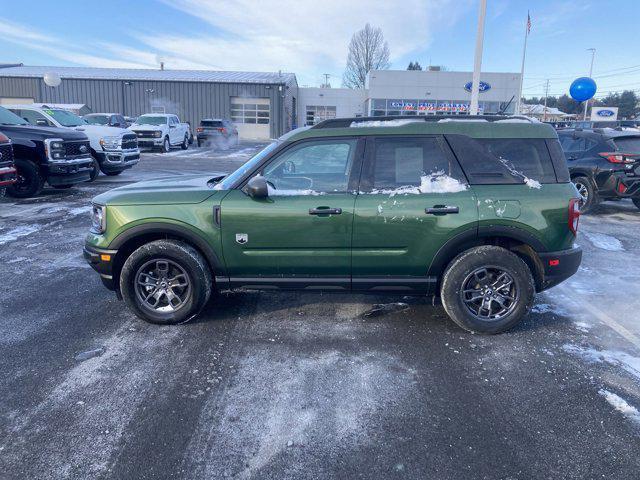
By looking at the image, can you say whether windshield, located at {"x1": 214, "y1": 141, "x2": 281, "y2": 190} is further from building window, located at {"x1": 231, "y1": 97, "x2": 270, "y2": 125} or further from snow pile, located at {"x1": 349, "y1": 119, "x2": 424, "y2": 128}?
building window, located at {"x1": 231, "y1": 97, "x2": 270, "y2": 125}

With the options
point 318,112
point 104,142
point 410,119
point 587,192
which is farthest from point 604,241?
point 318,112

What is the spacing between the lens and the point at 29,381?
11.4 feet

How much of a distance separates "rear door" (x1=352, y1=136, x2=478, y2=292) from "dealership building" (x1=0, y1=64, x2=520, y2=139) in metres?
36.6

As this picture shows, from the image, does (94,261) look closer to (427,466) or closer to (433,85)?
(427,466)

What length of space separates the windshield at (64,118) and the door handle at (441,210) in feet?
42.3

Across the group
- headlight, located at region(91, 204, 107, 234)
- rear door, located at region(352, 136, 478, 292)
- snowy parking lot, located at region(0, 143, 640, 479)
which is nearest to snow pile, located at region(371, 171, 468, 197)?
rear door, located at region(352, 136, 478, 292)

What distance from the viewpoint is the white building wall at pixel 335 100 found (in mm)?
46688

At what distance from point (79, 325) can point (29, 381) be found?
1.01 m

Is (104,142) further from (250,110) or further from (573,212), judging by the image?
(250,110)

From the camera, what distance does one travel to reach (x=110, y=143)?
13.9 metres

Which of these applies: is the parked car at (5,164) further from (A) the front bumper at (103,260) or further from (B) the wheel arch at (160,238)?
(B) the wheel arch at (160,238)

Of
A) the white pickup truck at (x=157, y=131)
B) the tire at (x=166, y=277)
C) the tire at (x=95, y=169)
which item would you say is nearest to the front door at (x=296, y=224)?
the tire at (x=166, y=277)

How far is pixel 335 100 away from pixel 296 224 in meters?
45.4

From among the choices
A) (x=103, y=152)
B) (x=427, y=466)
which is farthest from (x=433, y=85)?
(x=427, y=466)
